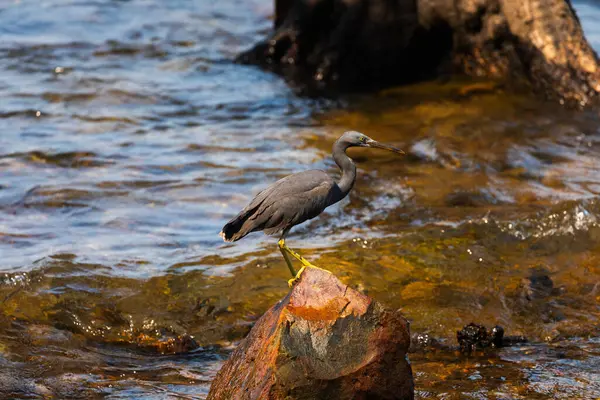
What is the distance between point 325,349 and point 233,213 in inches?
189

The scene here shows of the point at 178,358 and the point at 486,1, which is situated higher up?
the point at 486,1

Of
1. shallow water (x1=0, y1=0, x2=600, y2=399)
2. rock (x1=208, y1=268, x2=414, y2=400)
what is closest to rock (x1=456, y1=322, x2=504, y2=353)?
shallow water (x1=0, y1=0, x2=600, y2=399)

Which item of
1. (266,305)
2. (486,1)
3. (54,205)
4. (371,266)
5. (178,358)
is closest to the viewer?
(178,358)

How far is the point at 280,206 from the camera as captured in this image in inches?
240

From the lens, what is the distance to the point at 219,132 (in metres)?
12.5

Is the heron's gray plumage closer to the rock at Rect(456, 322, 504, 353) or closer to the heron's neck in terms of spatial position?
the heron's neck

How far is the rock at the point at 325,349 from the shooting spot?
509cm

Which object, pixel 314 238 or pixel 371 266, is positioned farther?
pixel 314 238

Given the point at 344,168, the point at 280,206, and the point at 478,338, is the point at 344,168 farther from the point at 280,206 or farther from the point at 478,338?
the point at 478,338

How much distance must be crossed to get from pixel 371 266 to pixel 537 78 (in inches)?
238

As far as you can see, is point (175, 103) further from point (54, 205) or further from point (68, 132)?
point (54, 205)

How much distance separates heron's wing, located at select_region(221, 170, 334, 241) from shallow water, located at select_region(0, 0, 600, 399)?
3.75 feet

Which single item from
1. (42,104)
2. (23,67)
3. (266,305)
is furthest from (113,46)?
(266,305)

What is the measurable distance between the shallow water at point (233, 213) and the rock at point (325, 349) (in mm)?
1037
